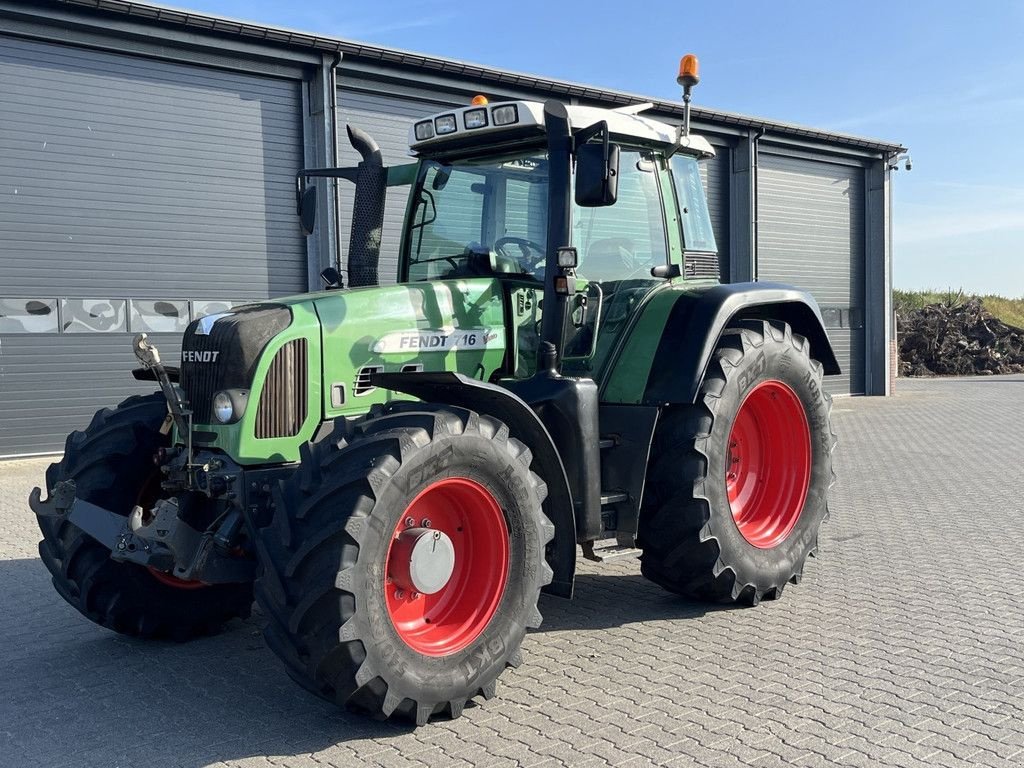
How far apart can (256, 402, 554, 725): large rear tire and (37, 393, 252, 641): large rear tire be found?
135 centimetres

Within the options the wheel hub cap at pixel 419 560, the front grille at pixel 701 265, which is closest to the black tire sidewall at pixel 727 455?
the front grille at pixel 701 265

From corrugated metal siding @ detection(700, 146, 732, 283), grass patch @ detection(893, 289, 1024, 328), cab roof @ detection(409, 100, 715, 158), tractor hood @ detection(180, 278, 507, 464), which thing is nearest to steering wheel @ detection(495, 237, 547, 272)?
tractor hood @ detection(180, 278, 507, 464)

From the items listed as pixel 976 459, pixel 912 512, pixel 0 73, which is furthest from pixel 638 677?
pixel 0 73

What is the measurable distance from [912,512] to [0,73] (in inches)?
405

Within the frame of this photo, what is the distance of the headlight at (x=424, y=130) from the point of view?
5.18 meters

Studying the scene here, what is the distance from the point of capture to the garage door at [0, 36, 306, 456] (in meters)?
11.6

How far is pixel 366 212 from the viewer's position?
5.38 meters

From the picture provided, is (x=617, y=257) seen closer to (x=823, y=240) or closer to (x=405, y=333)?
(x=405, y=333)

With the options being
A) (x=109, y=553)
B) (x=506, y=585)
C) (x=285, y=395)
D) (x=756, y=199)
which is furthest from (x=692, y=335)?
(x=756, y=199)

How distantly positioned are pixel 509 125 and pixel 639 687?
2612mm

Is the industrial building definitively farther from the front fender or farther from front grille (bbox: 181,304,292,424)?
front grille (bbox: 181,304,292,424)

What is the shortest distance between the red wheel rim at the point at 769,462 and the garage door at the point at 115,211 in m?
8.76

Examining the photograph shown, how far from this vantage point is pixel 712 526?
4.96 m

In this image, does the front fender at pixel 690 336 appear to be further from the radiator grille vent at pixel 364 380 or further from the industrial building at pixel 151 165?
the industrial building at pixel 151 165
